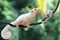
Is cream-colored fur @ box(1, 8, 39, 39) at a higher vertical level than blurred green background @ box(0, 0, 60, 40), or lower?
higher

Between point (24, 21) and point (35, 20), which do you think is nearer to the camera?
point (24, 21)

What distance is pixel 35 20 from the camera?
9.58 ft

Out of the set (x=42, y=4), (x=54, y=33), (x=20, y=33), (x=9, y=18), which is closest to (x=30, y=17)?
(x=42, y=4)

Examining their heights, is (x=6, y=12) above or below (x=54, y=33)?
above

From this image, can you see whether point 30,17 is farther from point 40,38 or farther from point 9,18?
point 40,38

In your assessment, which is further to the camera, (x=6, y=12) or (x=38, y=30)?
(x=38, y=30)

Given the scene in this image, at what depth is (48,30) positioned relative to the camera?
3232 mm

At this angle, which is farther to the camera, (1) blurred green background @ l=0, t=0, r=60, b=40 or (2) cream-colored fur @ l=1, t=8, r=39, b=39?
(1) blurred green background @ l=0, t=0, r=60, b=40

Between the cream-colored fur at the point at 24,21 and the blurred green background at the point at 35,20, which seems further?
the blurred green background at the point at 35,20

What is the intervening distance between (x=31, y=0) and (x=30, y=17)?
1.74 metres

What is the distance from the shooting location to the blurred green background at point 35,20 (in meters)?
2.79

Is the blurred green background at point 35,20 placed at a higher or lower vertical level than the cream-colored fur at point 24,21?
lower

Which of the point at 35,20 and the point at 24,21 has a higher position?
the point at 24,21

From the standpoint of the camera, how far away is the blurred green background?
9.16 feet
